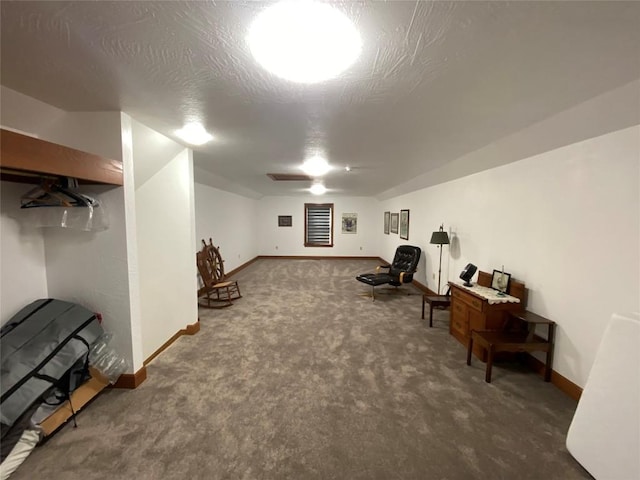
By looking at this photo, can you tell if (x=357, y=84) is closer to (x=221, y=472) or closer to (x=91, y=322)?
(x=221, y=472)

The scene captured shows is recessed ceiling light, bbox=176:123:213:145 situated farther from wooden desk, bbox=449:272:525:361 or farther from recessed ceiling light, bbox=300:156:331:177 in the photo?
wooden desk, bbox=449:272:525:361

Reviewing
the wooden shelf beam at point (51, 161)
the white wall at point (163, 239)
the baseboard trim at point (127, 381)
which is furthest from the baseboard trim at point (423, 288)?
the wooden shelf beam at point (51, 161)

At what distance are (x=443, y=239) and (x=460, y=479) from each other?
3.21 m

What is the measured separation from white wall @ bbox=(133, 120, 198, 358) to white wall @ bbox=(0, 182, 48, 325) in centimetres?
69

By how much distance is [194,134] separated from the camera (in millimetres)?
2479

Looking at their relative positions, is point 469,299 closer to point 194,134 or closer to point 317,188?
point 194,134

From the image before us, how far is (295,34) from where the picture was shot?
3.59 ft

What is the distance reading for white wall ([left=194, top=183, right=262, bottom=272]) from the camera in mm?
5062

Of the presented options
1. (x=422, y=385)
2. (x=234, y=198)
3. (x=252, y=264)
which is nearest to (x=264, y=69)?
(x=422, y=385)

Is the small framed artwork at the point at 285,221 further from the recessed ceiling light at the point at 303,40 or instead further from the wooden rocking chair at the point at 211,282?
the recessed ceiling light at the point at 303,40

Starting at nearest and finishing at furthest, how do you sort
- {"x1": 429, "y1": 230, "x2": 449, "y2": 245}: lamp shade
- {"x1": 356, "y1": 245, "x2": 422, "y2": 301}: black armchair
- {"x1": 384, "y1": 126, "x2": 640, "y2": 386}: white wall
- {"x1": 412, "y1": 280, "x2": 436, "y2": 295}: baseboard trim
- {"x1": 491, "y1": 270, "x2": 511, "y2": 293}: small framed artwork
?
{"x1": 384, "y1": 126, "x2": 640, "y2": 386}: white wall < {"x1": 491, "y1": 270, "x2": 511, "y2": 293}: small framed artwork < {"x1": 429, "y1": 230, "x2": 449, "y2": 245}: lamp shade < {"x1": 356, "y1": 245, "x2": 422, "y2": 301}: black armchair < {"x1": 412, "y1": 280, "x2": 436, "y2": 295}: baseboard trim

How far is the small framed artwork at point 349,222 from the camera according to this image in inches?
364

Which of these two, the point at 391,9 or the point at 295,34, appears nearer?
the point at 391,9

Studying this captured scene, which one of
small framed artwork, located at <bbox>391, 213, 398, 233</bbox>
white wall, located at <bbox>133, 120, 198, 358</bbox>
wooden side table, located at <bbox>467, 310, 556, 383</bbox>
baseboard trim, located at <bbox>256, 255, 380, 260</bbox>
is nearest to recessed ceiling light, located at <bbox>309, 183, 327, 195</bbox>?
small framed artwork, located at <bbox>391, 213, 398, 233</bbox>
